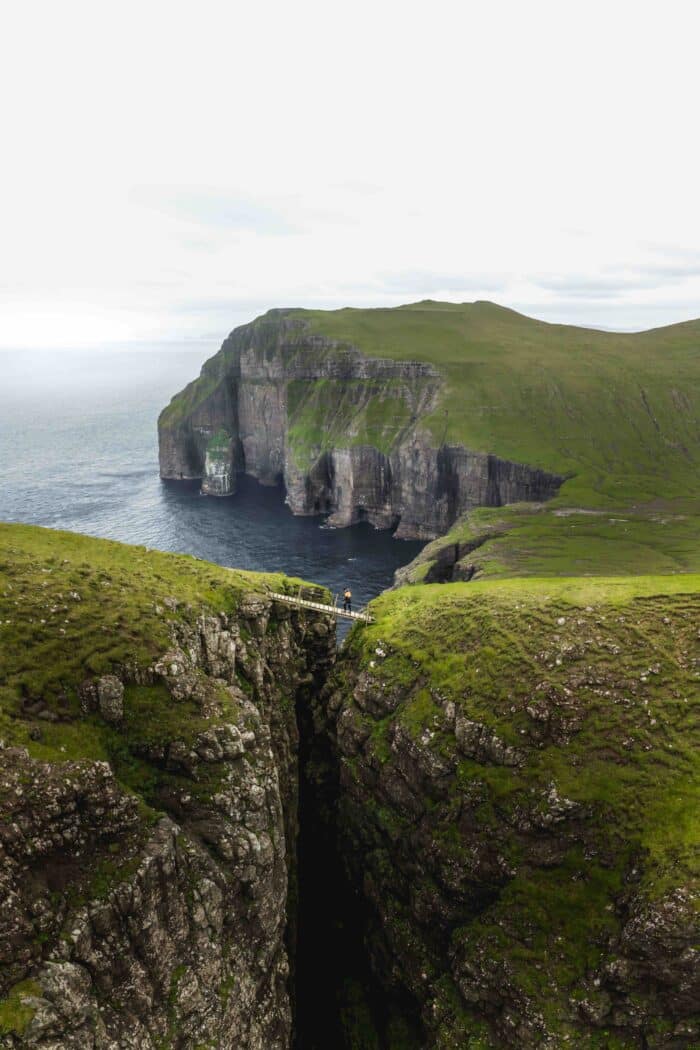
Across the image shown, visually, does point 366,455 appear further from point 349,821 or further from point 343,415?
point 349,821

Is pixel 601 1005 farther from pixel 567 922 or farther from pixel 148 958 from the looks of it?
pixel 148 958

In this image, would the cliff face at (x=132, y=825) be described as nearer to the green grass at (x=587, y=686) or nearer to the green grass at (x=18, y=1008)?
the green grass at (x=18, y=1008)

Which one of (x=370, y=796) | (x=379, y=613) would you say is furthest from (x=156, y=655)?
(x=379, y=613)

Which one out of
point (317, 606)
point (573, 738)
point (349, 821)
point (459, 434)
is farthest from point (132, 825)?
point (459, 434)

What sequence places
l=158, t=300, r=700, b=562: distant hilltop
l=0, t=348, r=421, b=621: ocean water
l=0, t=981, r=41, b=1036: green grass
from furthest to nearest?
l=158, t=300, r=700, b=562: distant hilltop < l=0, t=348, r=421, b=621: ocean water < l=0, t=981, r=41, b=1036: green grass

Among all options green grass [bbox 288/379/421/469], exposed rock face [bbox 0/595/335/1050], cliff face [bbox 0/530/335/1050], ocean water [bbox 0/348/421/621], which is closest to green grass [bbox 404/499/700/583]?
ocean water [bbox 0/348/421/621]

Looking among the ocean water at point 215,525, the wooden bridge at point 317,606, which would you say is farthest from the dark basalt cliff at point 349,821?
A: the ocean water at point 215,525

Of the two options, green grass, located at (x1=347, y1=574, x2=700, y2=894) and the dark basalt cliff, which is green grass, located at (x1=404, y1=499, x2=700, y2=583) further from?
the dark basalt cliff
